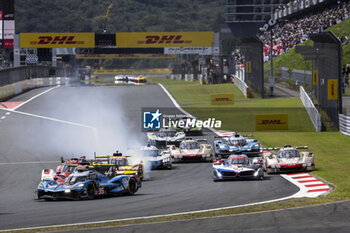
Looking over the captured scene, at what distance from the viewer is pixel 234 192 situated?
24484 millimetres

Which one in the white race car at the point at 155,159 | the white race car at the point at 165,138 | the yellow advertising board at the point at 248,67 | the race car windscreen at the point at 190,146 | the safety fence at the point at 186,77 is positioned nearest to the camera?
the white race car at the point at 155,159

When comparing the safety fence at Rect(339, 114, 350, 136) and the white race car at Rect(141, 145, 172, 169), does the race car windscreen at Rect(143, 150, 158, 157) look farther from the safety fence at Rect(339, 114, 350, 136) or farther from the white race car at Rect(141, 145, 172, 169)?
the safety fence at Rect(339, 114, 350, 136)

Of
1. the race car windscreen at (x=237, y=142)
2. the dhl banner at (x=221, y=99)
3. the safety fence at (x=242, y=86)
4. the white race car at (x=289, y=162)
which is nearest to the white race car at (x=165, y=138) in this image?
the race car windscreen at (x=237, y=142)

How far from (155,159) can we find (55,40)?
78.6 m

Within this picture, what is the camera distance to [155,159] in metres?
32.7

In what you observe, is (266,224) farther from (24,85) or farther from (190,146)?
(24,85)

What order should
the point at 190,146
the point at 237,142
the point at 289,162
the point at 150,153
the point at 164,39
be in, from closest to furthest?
the point at 289,162 < the point at 150,153 < the point at 190,146 < the point at 237,142 < the point at 164,39

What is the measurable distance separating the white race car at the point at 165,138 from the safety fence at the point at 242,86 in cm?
3552

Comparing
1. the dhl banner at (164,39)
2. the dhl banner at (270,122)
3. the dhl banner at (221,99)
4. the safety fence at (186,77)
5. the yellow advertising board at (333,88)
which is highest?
the dhl banner at (164,39)

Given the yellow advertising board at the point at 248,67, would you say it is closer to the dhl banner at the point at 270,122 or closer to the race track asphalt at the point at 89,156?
the race track asphalt at the point at 89,156

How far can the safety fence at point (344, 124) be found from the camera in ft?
148

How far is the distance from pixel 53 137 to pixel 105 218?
1130 inches

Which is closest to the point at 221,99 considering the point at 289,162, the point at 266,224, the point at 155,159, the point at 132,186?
the point at 155,159

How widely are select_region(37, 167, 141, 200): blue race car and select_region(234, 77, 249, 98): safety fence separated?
52063 mm
